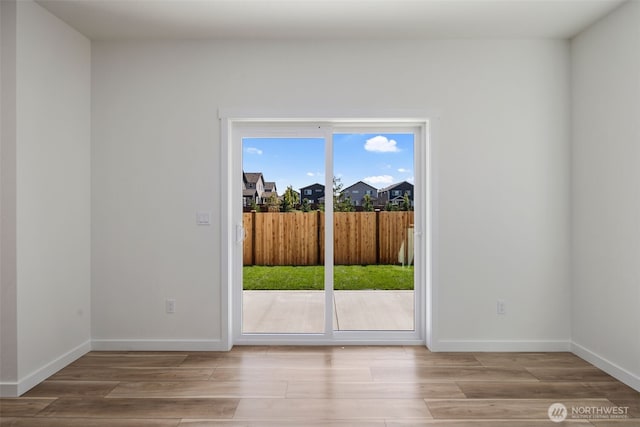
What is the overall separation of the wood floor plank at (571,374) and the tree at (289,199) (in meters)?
2.40

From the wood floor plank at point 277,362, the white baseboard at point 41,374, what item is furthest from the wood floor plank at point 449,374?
the white baseboard at point 41,374

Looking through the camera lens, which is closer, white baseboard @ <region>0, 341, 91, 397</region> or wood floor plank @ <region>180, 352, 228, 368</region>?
white baseboard @ <region>0, 341, 91, 397</region>

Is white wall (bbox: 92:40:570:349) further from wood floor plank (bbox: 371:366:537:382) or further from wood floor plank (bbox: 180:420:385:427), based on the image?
wood floor plank (bbox: 180:420:385:427)

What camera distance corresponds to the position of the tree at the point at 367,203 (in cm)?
377

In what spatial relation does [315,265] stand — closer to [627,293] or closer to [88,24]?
[627,293]

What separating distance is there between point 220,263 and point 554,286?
9.78 ft

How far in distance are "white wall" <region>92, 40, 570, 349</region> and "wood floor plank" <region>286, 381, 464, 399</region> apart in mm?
843

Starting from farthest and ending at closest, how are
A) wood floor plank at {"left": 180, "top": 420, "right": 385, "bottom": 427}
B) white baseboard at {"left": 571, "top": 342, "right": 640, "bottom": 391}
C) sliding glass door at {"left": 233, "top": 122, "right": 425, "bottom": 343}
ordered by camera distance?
1. sliding glass door at {"left": 233, "top": 122, "right": 425, "bottom": 343}
2. white baseboard at {"left": 571, "top": 342, "right": 640, "bottom": 391}
3. wood floor plank at {"left": 180, "top": 420, "right": 385, "bottom": 427}

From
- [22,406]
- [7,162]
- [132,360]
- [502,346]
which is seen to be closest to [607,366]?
[502,346]

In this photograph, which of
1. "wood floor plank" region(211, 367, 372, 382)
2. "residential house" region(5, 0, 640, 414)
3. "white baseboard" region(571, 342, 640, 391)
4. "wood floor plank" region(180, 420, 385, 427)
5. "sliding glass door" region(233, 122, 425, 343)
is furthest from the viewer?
"sliding glass door" region(233, 122, 425, 343)

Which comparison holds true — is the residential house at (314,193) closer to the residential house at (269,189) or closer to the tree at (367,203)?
the residential house at (269,189)

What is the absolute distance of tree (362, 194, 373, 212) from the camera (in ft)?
12.4

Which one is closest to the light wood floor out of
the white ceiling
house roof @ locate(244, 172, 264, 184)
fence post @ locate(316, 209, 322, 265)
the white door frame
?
the white door frame

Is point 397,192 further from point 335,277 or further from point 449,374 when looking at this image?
point 449,374
